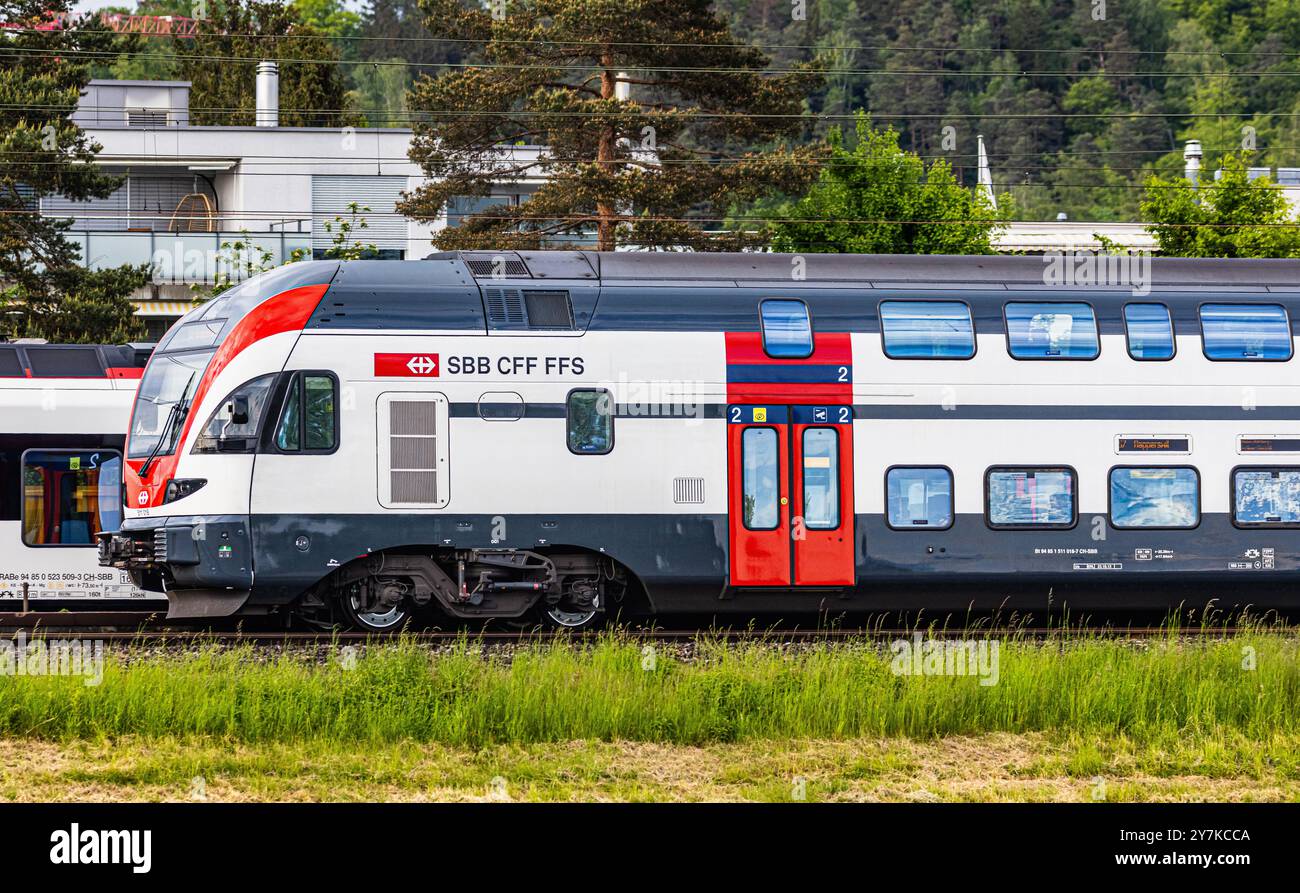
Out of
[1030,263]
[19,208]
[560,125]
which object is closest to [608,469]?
[1030,263]

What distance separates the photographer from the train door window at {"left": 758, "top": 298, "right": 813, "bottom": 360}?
16.8m

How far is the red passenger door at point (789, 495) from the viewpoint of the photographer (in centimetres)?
1661

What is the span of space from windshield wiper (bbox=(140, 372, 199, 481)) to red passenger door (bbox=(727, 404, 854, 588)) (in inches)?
222

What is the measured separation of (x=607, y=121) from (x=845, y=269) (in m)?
16.6

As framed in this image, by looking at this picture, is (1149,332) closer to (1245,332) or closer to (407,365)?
(1245,332)

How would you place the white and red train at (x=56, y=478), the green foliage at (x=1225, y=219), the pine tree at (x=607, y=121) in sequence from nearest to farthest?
1. the white and red train at (x=56, y=478)
2. the pine tree at (x=607, y=121)
3. the green foliage at (x=1225, y=219)

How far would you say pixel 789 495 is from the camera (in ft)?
54.7

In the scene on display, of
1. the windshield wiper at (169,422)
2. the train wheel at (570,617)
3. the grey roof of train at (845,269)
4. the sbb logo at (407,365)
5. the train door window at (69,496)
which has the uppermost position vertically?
the grey roof of train at (845,269)

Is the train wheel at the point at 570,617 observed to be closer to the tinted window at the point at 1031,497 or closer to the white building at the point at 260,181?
the tinted window at the point at 1031,497

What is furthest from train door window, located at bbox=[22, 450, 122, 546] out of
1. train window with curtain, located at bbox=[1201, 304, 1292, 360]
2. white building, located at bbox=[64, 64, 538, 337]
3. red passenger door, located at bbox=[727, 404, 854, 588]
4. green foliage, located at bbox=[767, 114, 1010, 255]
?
white building, located at bbox=[64, 64, 538, 337]

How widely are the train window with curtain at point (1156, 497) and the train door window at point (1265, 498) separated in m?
0.49

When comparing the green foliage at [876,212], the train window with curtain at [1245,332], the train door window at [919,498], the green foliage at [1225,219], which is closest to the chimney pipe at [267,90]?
the green foliage at [876,212]

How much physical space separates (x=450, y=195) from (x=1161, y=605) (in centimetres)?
2059

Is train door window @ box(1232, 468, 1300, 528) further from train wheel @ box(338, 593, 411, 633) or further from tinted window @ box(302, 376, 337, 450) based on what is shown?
tinted window @ box(302, 376, 337, 450)
